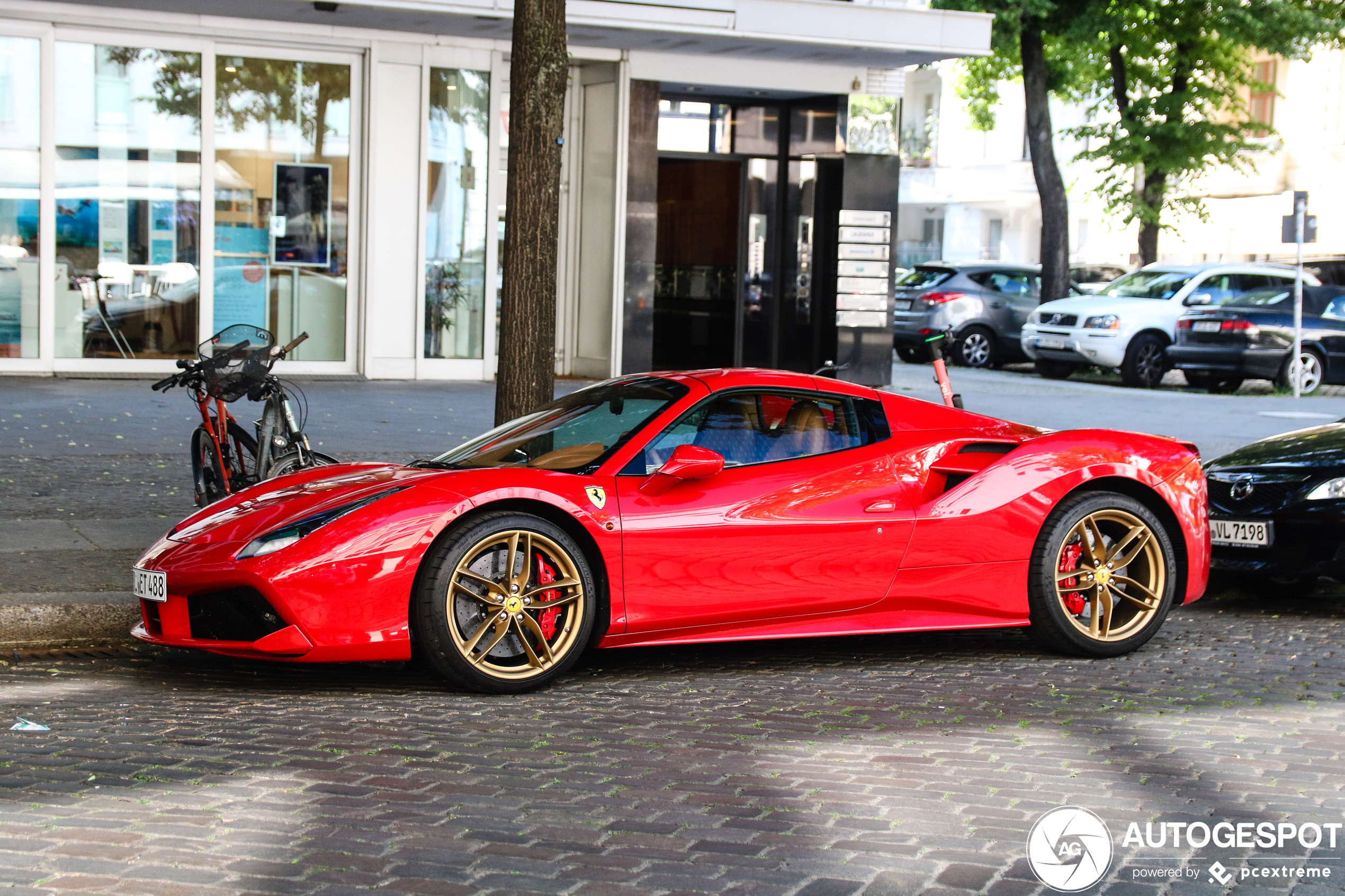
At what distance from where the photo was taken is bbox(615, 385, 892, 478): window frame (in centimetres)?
574

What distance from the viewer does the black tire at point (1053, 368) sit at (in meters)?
22.2

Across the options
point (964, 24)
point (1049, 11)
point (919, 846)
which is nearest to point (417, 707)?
point (919, 846)

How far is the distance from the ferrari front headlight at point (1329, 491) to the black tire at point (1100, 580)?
50.9 inches

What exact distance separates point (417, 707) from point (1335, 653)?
13.2ft

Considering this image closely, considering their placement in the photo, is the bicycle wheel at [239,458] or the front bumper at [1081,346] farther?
the front bumper at [1081,346]

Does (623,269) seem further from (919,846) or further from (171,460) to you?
(919,846)

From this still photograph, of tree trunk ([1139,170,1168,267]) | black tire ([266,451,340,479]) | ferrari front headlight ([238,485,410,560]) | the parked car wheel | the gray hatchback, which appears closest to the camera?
ferrari front headlight ([238,485,410,560])

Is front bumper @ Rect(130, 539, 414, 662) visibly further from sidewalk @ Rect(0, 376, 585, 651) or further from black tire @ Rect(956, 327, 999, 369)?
black tire @ Rect(956, 327, 999, 369)

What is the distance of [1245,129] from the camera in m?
29.9

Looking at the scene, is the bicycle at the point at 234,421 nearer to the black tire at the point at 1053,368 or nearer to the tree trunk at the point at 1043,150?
the black tire at the point at 1053,368

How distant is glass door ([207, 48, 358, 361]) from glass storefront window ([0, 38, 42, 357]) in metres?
1.69

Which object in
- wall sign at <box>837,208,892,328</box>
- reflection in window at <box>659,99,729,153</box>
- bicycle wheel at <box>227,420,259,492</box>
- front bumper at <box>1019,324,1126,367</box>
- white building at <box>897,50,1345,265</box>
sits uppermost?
white building at <box>897,50,1345,265</box>

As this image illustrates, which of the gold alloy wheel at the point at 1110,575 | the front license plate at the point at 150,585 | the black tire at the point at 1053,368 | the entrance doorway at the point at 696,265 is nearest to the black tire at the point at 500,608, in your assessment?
the front license plate at the point at 150,585
